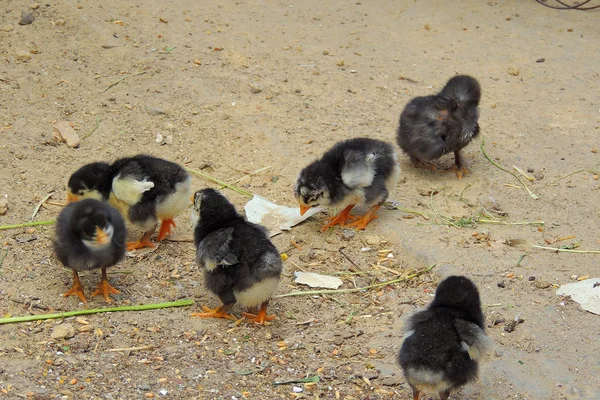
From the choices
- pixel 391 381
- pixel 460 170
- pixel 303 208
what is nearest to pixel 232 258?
pixel 391 381

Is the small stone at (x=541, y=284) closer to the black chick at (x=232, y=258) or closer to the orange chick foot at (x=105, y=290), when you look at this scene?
the black chick at (x=232, y=258)

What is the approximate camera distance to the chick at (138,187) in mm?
6043

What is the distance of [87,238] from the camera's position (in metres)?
5.28

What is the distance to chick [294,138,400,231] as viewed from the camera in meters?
6.54

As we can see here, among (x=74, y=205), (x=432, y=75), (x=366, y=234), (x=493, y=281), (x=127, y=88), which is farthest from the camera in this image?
(x=432, y=75)

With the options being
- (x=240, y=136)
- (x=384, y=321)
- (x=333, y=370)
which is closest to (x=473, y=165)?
(x=240, y=136)

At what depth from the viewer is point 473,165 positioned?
782 centimetres

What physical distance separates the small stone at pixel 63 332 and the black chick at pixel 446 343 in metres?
2.10

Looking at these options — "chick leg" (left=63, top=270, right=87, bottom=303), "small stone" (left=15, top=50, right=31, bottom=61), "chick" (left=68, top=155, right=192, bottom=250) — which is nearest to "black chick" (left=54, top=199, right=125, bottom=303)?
"chick leg" (left=63, top=270, right=87, bottom=303)

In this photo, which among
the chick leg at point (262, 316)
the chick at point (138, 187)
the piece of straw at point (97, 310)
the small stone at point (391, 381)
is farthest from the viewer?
the chick at point (138, 187)

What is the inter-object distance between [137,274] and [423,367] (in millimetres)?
2546

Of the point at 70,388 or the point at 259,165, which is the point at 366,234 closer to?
the point at 259,165

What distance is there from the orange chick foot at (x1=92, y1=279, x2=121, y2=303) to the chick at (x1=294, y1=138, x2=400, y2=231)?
5.79 feet

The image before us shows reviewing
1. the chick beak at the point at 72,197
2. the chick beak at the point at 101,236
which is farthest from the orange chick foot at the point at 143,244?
the chick beak at the point at 101,236
